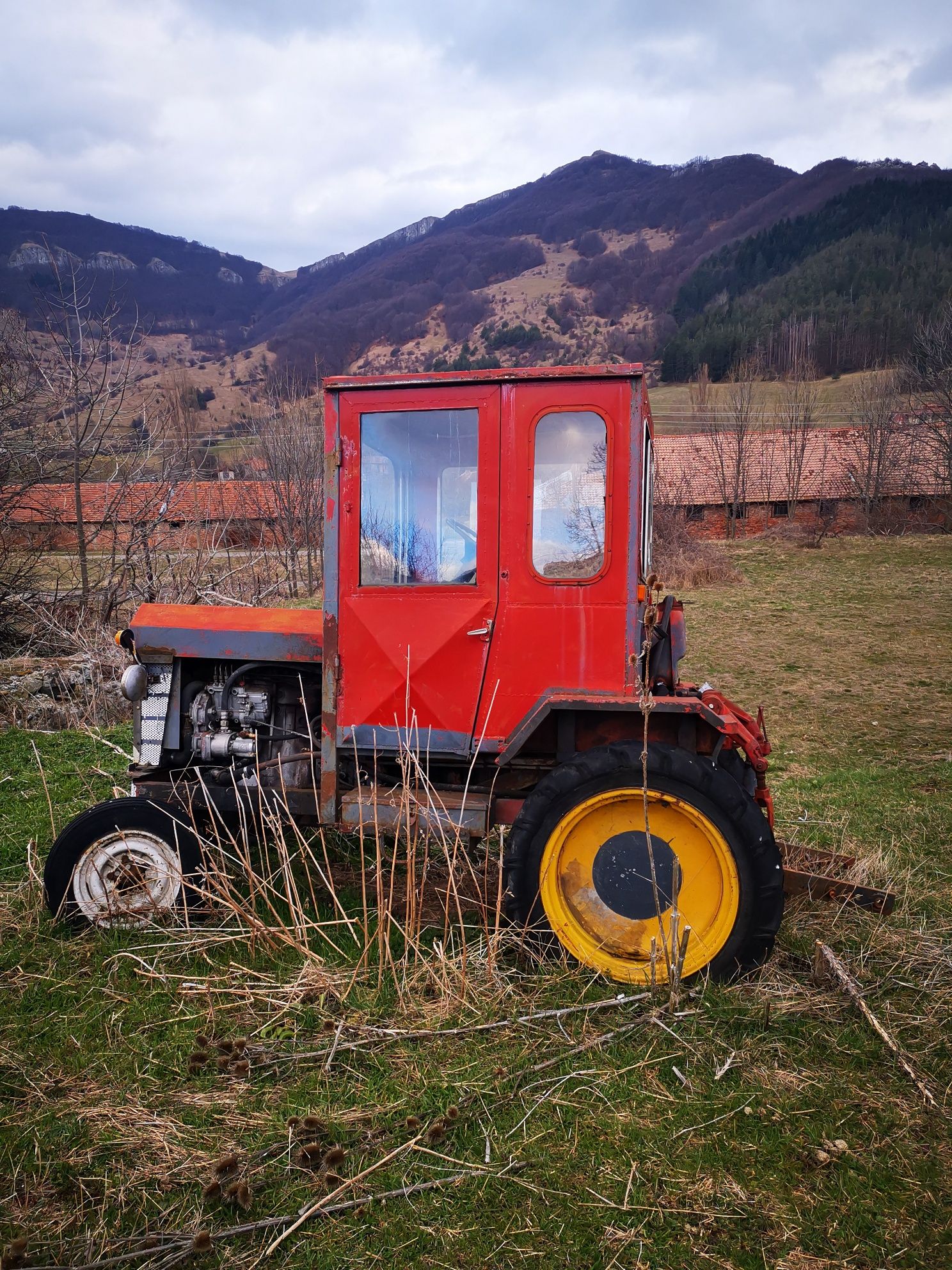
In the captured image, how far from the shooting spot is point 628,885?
3.16 metres

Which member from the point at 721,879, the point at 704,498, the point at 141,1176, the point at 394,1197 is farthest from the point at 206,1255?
the point at 704,498

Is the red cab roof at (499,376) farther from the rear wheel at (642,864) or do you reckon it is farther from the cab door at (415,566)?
the rear wheel at (642,864)

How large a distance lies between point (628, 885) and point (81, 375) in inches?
362

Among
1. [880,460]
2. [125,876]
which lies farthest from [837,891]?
[880,460]

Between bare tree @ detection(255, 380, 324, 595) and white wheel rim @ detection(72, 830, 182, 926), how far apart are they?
1439 centimetres

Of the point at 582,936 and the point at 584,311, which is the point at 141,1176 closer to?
the point at 582,936

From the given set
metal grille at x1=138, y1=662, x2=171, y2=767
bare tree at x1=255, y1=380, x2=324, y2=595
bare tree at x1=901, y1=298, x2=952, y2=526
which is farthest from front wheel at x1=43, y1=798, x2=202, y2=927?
bare tree at x1=901, y1=298, x2=952, y2=526

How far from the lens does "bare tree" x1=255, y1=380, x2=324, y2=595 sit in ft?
61.3

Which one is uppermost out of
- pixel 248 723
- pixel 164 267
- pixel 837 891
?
pixel 164 267

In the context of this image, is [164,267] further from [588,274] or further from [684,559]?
[684,559]

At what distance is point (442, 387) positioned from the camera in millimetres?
3238

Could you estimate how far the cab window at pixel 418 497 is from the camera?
328 centimetres

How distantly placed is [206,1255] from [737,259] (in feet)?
383

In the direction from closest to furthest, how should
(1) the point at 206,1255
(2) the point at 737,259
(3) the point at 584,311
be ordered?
(1) the point at 206,1255, (2) the point at 737,259, (3) the point at 584,311
